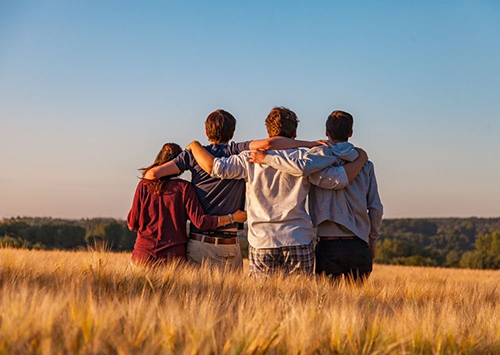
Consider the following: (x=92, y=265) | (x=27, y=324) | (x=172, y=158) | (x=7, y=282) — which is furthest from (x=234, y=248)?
(x=27, y=324)

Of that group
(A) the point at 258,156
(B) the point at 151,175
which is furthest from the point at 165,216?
(A) the point at 258,156

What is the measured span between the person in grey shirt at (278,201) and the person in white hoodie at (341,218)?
0.72ft

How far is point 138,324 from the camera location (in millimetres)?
3391

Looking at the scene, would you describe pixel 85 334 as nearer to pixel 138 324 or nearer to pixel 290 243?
pixel 138 324

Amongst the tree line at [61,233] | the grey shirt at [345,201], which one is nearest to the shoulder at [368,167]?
the grey shirt at [345,201]

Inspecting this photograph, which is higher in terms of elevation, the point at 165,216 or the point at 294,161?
the point at 294,161

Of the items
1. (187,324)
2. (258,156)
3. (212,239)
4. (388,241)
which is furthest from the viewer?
(388,241)

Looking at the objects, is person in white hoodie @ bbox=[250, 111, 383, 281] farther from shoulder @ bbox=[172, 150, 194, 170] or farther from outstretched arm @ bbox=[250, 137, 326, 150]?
shoulder @ bbox=[172, 150, 194, 170]

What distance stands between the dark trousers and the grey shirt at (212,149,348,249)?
0.35 meters

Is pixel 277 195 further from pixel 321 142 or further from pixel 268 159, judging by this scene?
pixel 321 142

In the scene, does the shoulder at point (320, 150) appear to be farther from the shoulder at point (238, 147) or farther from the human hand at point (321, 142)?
the shoulder at point (238, 147)

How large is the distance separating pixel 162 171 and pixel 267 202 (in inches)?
48.5

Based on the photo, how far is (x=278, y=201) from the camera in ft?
21.0

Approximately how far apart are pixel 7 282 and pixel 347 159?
370 centimetres
